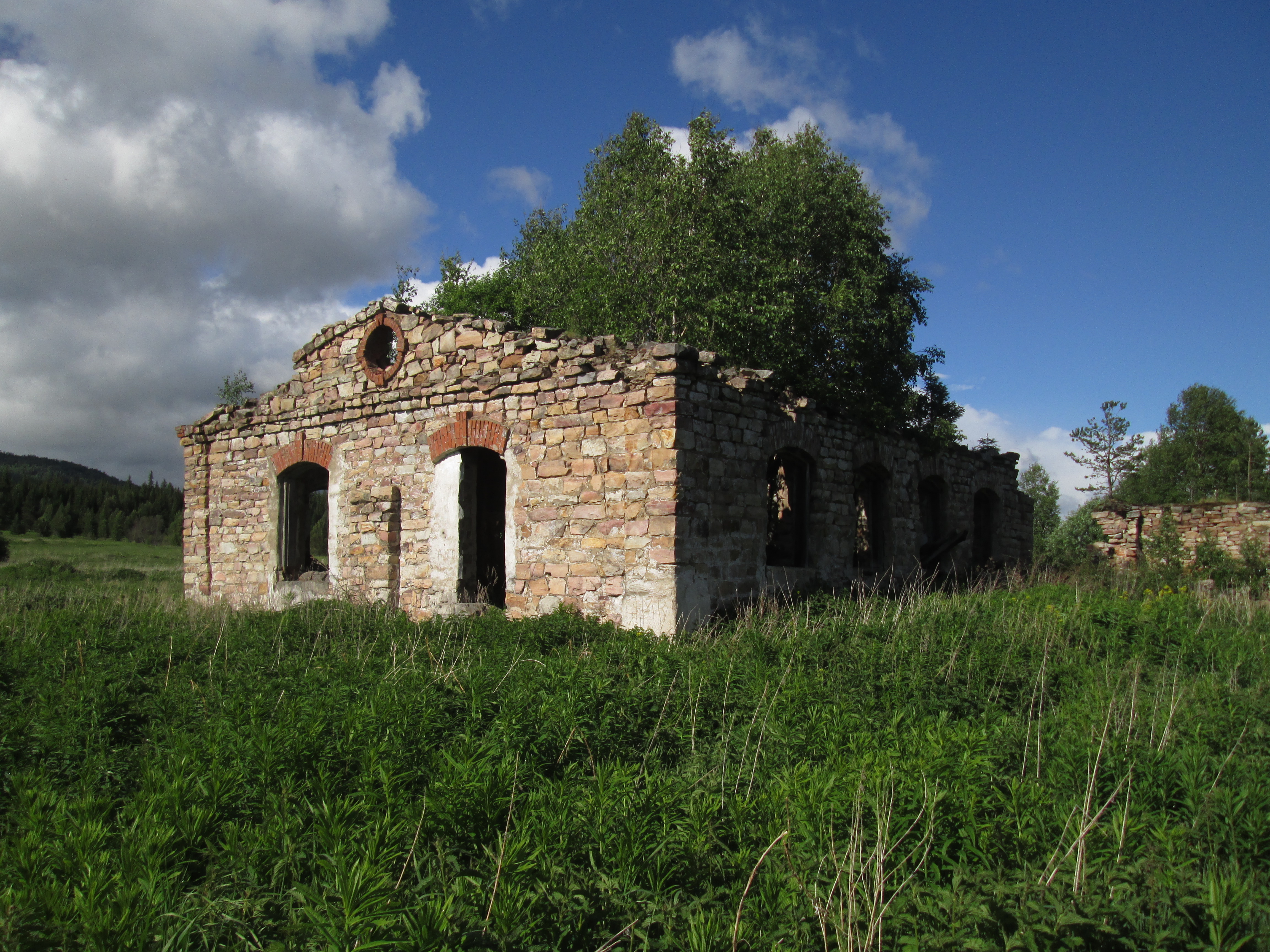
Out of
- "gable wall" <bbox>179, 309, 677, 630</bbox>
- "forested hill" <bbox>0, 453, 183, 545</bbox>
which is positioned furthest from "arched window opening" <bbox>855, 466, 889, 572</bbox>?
"forested hill" <bbox>0, 453, 183, 545</bbox>

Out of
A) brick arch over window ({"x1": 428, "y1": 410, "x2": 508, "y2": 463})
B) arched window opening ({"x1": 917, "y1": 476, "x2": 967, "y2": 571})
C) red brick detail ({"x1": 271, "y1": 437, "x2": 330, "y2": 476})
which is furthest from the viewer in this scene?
arched window opening ({"x1": 917, "y1": 476, "x2": 967, "y2": 571})

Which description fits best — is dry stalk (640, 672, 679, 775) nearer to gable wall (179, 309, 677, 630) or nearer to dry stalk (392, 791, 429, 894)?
dry stalk (392, 791, 429, 894)

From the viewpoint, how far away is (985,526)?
15.7m

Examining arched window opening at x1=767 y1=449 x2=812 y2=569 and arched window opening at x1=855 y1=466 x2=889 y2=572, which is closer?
arched window opening at x1=767 y1=449 x2=812 y2=569

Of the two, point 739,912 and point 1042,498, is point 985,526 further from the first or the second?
point 1042,498

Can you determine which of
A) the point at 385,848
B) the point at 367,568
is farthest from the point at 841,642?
the point at 367,568

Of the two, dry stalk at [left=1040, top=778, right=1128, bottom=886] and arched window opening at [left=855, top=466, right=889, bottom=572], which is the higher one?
arched window opening at [left=855, top=466, right=889, bottom=572]

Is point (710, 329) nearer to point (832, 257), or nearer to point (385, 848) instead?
point (832, 257)

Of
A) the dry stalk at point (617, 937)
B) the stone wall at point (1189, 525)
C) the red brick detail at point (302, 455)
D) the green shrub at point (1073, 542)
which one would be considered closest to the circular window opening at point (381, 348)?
the red brick detail at point (302, 455)

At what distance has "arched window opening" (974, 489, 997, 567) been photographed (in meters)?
15.4

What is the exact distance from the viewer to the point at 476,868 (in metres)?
2.74

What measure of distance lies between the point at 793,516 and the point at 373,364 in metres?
6.56

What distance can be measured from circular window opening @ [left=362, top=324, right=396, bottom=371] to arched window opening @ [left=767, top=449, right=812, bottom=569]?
5.86 meters

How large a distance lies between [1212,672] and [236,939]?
24.0ft
